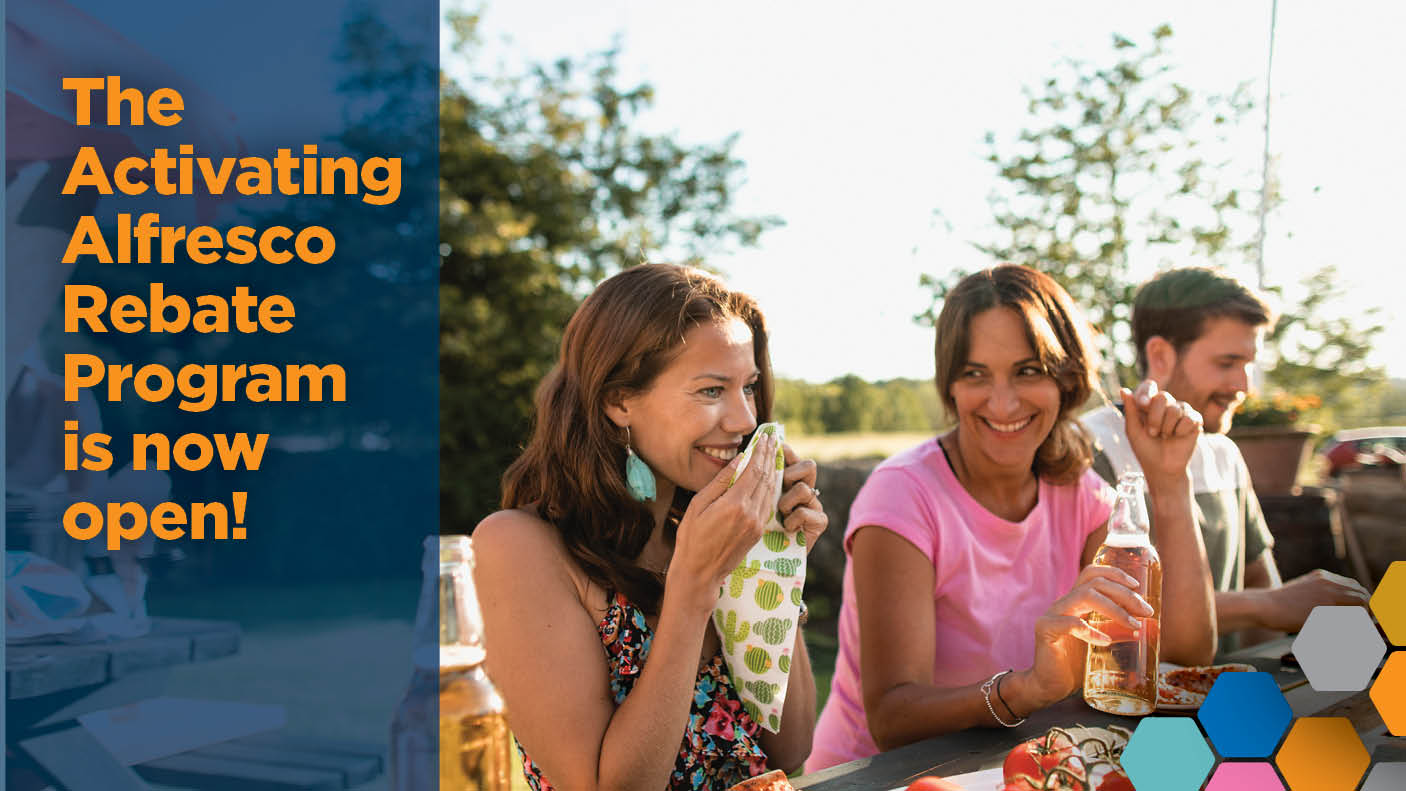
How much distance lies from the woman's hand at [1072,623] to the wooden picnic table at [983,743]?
95mm

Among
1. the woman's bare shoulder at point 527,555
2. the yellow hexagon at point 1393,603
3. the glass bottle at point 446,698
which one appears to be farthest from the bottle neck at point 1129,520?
the glass bottle at point 446,698

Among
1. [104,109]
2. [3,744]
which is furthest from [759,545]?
[104,109]

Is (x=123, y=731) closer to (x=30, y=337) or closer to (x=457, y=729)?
(x=30, y=337)

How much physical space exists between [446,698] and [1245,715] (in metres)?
0.90

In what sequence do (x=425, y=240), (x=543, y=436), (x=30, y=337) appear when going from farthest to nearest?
1. (x=425, y=240)
2. (x=30, y=337)
3. (x=543, y=436)

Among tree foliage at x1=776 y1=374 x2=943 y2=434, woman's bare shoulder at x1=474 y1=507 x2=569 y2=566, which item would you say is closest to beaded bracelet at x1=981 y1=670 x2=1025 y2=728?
woman's bare shoulder at x1=474 y1=507 x2=569 y2=566

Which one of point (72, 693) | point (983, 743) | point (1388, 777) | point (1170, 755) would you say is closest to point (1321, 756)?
point (1388, 777)

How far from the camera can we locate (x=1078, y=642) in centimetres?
171

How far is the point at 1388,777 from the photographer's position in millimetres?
1184

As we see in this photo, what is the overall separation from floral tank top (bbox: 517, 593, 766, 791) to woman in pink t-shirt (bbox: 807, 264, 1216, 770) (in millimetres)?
330

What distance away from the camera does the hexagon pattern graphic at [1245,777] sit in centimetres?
120

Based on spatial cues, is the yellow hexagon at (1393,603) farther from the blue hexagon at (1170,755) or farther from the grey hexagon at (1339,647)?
the blue hexagon at (1170,755)

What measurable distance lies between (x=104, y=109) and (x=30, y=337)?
0.74 metres

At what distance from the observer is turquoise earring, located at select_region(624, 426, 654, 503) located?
1.77m
